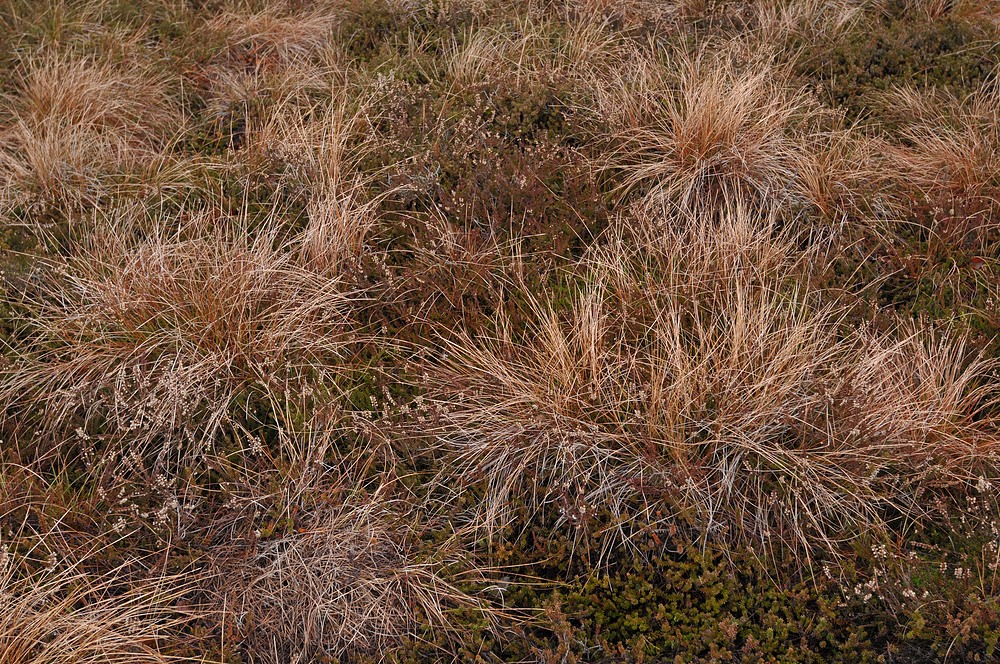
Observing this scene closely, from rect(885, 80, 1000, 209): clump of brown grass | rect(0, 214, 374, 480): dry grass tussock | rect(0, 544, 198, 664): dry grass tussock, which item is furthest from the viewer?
rect(885, 80, 1000, 209): clump of brown grass

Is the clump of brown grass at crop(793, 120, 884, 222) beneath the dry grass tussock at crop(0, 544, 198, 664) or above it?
above

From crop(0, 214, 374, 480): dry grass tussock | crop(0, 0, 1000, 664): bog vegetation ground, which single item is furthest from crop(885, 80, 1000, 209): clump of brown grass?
crop(0, 214, 374, 480): dry grass tussock

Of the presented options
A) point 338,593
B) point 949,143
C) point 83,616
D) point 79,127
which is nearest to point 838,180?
point 949,143

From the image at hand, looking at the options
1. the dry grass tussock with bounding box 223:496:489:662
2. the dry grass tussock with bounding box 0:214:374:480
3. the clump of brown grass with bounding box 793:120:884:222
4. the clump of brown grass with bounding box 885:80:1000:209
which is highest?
the clump of brown grass with bounding box 885:80:1000:209

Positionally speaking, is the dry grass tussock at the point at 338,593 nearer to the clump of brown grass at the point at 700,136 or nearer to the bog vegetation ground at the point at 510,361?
the bog vegetation ground at the point at 510,361

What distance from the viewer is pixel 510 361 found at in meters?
3.61

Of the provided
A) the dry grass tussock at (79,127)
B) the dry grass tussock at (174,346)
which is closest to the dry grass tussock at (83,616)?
the dry grass tussock at (174,346)

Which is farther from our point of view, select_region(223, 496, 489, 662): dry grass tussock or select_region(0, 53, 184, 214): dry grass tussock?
select_region(0, 53, 184, 214): dry grass tussock

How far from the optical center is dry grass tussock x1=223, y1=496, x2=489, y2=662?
292 centimetres

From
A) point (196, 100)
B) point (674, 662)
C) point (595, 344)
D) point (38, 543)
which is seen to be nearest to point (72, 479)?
point (38, 543)

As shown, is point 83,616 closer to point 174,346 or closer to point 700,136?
point 174,346

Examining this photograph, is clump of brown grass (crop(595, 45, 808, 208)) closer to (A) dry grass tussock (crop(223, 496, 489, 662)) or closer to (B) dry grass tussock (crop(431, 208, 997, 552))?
(B) dry grass tussock (crop(431, 208, 997, 552))

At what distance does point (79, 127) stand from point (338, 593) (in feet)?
11.8

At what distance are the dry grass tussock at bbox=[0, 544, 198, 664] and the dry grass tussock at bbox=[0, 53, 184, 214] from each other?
240 cm
